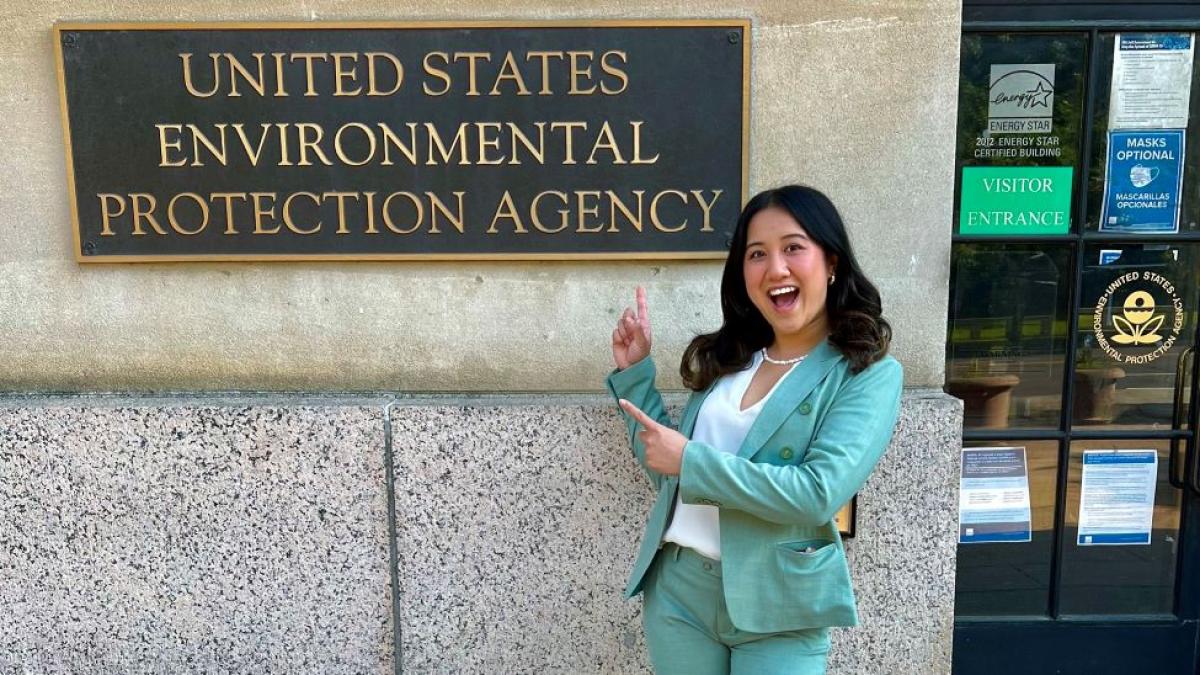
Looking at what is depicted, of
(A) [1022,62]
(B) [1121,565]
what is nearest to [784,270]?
(A) [1022,62]

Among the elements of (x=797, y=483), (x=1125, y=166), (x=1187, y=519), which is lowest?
(x=1187, y=519)

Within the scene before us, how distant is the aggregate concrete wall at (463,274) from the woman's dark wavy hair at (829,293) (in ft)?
2.37

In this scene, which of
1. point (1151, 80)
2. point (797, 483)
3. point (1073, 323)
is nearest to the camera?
point (797, 483)

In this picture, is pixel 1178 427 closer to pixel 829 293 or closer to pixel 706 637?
pixel 829 293

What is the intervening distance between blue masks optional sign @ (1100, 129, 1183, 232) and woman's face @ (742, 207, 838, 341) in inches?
69.6

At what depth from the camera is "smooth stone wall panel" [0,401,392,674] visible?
2.79 meters

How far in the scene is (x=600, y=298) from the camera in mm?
2826

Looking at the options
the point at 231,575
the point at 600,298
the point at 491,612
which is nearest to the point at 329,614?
the point at 231,575

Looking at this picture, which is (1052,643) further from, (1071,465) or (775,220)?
(775,220)

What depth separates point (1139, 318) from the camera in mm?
3084

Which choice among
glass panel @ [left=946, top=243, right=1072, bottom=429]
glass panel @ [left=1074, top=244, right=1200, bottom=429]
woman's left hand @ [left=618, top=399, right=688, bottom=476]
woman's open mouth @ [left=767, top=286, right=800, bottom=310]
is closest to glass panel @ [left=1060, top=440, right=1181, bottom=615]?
glass panel @ [left=1074, top=244, right=1200, bottom=429]

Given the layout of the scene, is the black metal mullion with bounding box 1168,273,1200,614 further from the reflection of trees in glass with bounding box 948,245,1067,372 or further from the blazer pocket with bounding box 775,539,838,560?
the blazer pocket with bounding box 775,539,838,560

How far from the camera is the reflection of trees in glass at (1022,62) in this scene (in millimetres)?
2959

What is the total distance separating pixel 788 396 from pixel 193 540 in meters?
2.16
